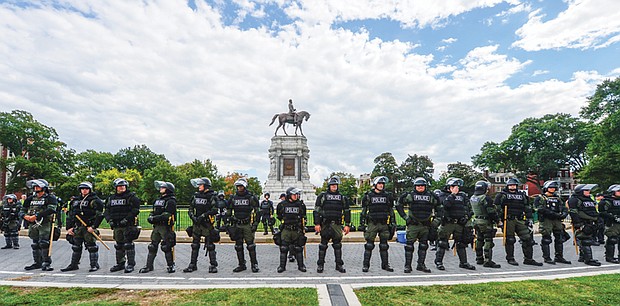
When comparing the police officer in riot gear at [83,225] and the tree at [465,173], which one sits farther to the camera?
the tree at [465,173]

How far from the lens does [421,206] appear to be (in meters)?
9.05

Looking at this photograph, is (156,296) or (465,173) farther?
(465,173)

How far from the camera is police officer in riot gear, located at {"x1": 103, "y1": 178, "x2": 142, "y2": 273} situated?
29.2 feet

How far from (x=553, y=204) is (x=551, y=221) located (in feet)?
1.57

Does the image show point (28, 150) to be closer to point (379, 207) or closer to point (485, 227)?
point (379, 207)

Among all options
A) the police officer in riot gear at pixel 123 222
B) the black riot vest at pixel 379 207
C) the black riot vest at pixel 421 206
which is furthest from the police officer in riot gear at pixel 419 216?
the police officer in riot gear at pixel 123 222

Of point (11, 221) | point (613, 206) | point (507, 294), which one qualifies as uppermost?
point (613, 206)

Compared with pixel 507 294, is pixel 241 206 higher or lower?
higher

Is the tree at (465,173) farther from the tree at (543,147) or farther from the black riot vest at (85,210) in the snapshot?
the black riot vest at (85,210)

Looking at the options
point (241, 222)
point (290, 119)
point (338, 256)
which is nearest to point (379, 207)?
point (338, 256)

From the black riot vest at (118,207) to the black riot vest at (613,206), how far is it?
1265 cm

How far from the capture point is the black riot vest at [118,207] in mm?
8913

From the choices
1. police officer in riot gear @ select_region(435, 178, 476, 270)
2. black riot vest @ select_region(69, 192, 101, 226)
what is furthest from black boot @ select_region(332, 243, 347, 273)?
black riot vest @ select_region(69, 192, 101, 226)

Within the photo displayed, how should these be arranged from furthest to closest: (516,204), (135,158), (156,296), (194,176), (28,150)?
(135,158), (194,176), (28,150), (516,204), (156,296)
